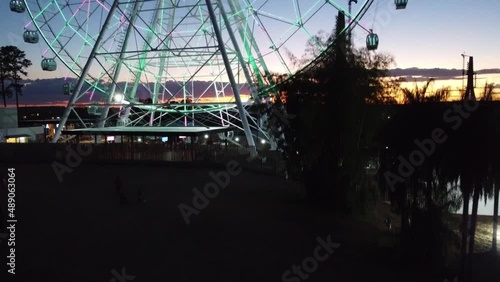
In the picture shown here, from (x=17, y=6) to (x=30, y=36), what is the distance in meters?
1.75

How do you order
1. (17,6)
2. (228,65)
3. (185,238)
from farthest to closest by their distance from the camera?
(17,6) < (228,65) < (185,238)

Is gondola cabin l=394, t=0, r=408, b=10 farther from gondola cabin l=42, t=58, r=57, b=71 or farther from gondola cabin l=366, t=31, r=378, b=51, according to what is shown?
gondola cabin l=42, t=58, r=57, b=71

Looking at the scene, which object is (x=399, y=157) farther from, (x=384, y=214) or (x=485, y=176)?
(x=384, y=214)

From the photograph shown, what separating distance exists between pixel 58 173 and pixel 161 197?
25.6 ft

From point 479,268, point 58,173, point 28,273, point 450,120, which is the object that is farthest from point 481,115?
point 58,173

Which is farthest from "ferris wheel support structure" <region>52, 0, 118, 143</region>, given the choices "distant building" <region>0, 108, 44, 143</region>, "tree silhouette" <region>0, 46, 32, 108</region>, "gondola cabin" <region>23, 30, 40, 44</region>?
"tree silhouette" <region>0, 46, 32, 108</region>

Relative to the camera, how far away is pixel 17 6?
22.5 metres

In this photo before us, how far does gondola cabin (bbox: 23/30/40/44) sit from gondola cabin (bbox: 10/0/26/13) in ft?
3.92

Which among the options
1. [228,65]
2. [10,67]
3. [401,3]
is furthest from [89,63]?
[10,67]

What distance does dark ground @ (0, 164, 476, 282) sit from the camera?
352 inches

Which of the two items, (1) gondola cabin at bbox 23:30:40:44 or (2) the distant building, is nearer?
(1) gondola cabin at bbox 23:30:40:44

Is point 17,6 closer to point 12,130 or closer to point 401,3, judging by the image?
point 12,130

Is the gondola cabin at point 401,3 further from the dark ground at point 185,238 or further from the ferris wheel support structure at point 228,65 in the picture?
the dark ground at point 185,238

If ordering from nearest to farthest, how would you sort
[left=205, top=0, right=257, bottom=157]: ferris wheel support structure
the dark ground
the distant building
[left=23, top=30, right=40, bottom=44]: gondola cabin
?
1. the dark ground
2. [left=205, top=0, right=257, bottom=157]: ferris wheel support structure
3. [left=23, top=30, right=40, bottom=44]: gondola cabin
4. the distant building
